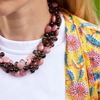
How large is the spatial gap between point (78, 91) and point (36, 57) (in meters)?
0.26

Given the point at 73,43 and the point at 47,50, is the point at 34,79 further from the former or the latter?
the point at 73,43

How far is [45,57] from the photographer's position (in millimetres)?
814

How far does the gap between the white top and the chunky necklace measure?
2cm

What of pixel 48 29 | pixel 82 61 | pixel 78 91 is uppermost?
pixel 48 29

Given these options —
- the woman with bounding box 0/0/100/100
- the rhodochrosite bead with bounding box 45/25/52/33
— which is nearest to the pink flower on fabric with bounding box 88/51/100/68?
the woman with bounding box 0/0/100/100

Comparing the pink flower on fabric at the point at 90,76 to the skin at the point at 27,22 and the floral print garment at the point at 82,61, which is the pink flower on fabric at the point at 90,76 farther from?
the skin at the point at 27,22

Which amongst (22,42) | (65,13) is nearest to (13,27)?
(22,42)

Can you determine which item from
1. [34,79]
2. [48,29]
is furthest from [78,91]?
[48,29]

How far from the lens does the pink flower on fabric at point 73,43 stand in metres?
0.81

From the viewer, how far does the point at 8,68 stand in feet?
2.57

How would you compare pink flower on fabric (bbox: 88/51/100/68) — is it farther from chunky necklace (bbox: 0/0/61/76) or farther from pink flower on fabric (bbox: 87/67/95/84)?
chunky necklace (bbox: 0/0/61/76)

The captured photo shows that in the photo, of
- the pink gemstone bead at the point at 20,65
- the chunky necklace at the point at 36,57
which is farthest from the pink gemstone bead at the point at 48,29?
the pink gemstone bead at the point at 20,65

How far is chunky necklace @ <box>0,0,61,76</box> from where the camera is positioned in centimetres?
78

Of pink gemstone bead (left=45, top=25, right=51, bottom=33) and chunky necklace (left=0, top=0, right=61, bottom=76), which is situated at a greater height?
pink gemstone bead (left=45, top=25, right=51, bottom=33)
